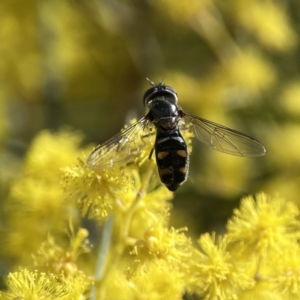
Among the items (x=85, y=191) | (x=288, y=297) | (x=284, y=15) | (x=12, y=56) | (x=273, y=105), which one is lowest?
(x=288, y=297)

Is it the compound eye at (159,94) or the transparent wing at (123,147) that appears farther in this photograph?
the compound eye at (159,94)

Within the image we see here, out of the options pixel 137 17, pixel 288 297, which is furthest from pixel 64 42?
pixel 288 297

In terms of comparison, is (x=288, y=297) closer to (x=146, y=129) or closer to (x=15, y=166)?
(x=146, y=129)

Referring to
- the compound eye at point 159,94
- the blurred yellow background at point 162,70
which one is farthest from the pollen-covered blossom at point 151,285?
the blurred yellow background at point 162,70

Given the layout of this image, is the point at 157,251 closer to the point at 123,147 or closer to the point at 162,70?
the point at 123,147

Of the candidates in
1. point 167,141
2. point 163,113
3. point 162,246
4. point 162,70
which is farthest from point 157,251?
point 162,70

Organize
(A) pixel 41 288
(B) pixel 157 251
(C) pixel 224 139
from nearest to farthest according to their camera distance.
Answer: (A) pixel 41 288, (B) pixel 157 251, (C) pixel 224 139

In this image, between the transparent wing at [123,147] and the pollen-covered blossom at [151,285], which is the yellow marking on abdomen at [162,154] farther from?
the pollen-covered blossom at [151,285]
